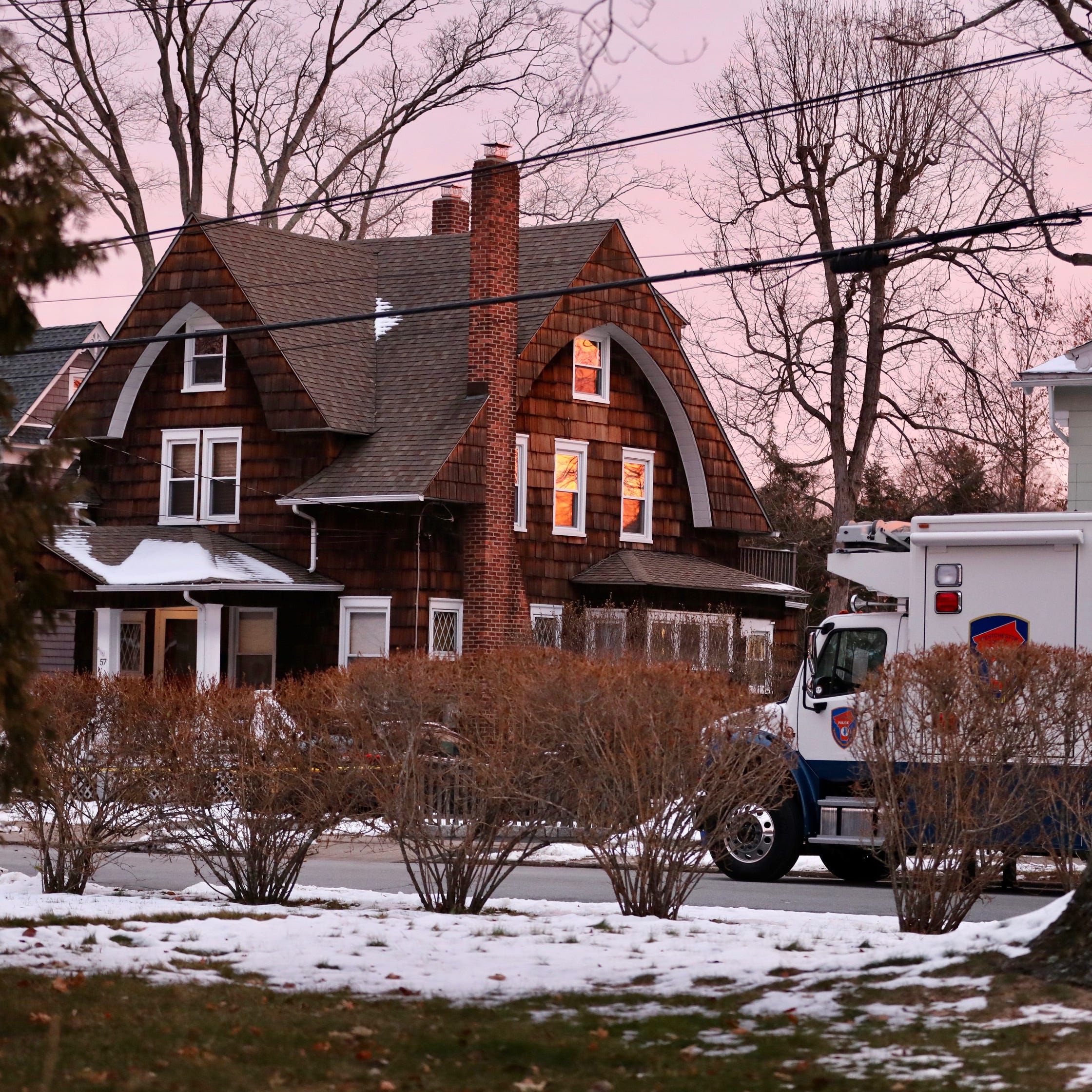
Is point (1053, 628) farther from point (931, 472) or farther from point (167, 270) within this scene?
point (931, 472)

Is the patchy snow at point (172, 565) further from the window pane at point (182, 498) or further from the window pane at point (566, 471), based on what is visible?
the window pane at point (566, 471)

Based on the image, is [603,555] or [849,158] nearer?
[603,555]

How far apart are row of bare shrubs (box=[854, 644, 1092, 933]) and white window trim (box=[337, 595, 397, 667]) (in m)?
18.1

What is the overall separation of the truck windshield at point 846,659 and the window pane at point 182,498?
59.5 ft

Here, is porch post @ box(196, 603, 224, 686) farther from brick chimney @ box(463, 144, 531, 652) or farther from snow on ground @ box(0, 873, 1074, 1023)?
snow on ground @ box(0, 873, 1074, 1023)

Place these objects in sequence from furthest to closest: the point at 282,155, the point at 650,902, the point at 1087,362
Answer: the point at 282,155
the point at 1087,362
the point at 650,902

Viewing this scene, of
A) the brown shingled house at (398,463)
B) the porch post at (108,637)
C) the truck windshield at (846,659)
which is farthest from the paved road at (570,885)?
the porch post at (108,637)

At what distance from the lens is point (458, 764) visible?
1227 centimetres

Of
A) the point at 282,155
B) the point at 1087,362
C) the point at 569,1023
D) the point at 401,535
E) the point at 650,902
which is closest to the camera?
the point at 569,1023

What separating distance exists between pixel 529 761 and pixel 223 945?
9.56 ft

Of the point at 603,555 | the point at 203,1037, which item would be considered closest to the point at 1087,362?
the point at 603,555

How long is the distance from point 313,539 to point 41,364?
13.9 meters

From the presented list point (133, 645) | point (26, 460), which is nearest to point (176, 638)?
point (133, 645)

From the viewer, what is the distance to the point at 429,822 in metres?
12.3
